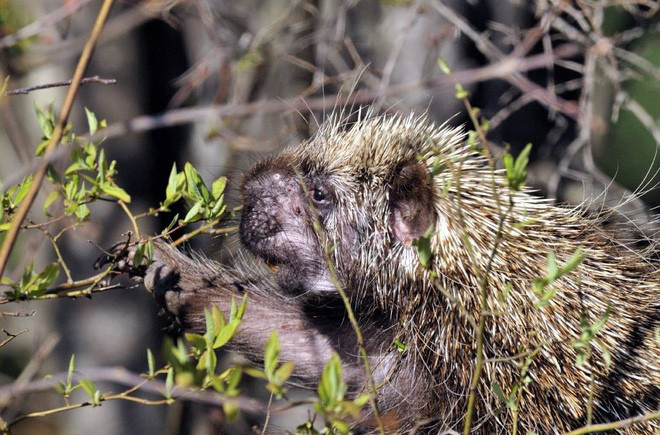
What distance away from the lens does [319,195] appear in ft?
7.99

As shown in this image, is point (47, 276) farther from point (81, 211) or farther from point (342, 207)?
point (342, 207)

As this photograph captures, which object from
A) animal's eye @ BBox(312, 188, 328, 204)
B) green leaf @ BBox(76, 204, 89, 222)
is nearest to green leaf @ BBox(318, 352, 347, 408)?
green leaf @ BBox(76, 204, 89, 222)

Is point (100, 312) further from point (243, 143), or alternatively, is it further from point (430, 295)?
point (430, 295)

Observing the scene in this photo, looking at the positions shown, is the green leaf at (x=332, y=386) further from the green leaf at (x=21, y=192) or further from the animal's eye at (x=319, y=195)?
the animal's eye at (x=319, y=195)

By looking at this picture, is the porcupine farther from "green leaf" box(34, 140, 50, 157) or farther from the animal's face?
"green leaf" box(34, 140, 50, 157)

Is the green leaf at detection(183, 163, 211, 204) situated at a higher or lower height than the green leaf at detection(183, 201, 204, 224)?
higher

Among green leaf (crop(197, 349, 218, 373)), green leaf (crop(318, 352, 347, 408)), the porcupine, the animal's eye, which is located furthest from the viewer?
the animal's eye

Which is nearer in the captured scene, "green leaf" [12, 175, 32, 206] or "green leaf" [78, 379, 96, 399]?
"green leaf" [78, 379, 96, 399]

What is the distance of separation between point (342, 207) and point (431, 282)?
37 cm

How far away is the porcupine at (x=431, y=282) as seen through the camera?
214 centimetres

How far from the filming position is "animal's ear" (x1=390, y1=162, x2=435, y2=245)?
88.7 inches

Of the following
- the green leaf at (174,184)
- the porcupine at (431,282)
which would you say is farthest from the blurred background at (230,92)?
the green leaf at (174,184)

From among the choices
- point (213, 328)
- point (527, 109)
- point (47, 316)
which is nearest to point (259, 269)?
point (213, 328)

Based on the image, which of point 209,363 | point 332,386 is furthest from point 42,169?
point 332,386
